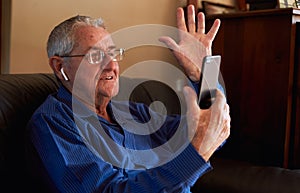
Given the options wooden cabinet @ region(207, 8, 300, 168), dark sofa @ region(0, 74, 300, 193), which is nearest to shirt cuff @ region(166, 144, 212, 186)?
dark sofa @ region(0, 74, 300, 193)

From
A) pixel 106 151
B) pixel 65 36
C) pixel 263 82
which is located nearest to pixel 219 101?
pixel 106 151

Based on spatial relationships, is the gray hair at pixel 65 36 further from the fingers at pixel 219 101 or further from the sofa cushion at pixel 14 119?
the fingers at pixel 219 101

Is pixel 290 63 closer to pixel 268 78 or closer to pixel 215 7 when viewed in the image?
pixel 268 78

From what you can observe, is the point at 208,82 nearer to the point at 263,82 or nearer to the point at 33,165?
the point at 33,165

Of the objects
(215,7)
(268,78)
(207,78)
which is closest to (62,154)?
(207,78)

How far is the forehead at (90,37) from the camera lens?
4.28 feet

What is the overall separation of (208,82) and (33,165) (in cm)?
55

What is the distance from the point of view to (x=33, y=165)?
1209 millimetres

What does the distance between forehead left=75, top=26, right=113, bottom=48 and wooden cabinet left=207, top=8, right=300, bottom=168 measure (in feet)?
3.20

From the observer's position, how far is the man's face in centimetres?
131

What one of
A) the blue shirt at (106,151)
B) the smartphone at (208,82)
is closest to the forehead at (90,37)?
the blue shirt at (106,151)

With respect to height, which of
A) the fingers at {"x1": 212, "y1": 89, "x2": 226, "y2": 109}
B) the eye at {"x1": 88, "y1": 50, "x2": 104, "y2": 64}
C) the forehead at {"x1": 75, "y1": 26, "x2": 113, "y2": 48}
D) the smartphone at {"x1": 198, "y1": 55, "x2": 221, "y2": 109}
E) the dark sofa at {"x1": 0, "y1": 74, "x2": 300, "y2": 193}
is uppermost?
the forehead at {"x1": 75, "y1": 26, "x2": 113, "y2": 48}

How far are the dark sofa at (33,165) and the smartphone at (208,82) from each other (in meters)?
0.49

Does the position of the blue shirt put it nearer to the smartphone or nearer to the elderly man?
the elderly man
